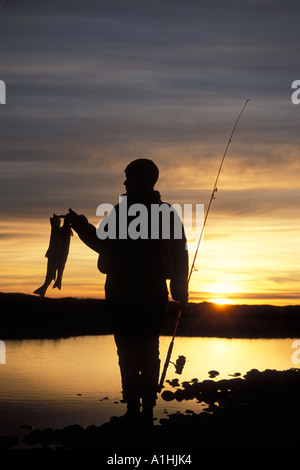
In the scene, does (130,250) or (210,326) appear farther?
(210,326)

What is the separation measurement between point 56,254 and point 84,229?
644mm

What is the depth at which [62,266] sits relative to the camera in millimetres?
7543

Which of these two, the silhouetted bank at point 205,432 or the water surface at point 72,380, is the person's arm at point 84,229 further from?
the water surface at point 72,380

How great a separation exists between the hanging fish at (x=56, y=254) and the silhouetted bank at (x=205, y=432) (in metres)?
1.69

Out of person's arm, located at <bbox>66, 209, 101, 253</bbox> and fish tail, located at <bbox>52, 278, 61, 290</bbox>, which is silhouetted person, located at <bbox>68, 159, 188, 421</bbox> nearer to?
person's arm, located at <bbox>66, 209, 101, 253</bbox>

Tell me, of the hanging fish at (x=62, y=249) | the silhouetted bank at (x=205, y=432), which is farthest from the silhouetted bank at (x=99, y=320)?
the hanging fish at (x=62, y=249)

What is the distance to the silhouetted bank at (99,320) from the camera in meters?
47.4

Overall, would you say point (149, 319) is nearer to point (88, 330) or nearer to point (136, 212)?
point (136, 212)

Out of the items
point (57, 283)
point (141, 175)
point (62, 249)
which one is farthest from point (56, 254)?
point (141, 175)

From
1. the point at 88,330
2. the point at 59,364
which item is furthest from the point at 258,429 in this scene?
the point at 88,330

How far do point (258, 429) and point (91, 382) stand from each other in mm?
12194

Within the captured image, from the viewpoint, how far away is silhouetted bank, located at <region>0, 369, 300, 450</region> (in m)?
7.02

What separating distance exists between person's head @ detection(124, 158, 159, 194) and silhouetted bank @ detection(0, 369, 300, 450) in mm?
2405
